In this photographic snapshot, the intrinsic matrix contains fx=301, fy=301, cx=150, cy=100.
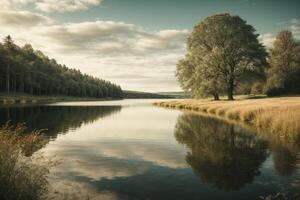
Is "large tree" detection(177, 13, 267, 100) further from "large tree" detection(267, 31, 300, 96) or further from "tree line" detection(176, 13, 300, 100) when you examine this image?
"large tree" detection(267, 31, 300, 96)

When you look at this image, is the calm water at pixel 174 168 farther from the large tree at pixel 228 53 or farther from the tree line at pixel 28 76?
the tree line at pixel 28 76

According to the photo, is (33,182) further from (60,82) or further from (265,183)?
(60,82)

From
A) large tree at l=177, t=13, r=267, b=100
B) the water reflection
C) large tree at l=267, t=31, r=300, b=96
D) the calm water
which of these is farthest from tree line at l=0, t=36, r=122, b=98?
the calm water

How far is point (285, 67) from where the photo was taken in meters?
77.2

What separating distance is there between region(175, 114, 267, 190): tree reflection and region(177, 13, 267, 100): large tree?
3684 centimetres

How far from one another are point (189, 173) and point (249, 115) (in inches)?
913

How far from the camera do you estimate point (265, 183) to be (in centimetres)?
1136

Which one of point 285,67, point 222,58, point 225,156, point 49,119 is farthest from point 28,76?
point 225,156

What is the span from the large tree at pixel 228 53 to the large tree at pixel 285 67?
1455 centimetres

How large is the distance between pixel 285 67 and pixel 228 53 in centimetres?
2443

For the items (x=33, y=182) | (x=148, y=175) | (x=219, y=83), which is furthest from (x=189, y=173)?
(x=219, y=83)

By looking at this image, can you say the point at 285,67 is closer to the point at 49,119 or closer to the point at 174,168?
the point at 49,119

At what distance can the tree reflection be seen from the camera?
12.1m

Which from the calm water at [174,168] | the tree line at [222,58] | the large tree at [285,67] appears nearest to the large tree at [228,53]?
the tree line at [222,58]
